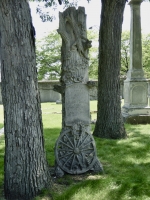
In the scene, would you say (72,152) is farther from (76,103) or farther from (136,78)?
(136,78)

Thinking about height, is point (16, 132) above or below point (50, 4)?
below

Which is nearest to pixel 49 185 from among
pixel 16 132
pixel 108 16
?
pixel 16 132

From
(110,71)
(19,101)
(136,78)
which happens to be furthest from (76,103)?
(136,78)

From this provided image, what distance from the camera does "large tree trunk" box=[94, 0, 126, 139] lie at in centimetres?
739

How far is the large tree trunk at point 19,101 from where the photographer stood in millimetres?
3545

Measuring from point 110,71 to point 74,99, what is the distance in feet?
10.6

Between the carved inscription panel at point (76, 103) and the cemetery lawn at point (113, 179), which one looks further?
the carved inscription panel at point (76, 103)

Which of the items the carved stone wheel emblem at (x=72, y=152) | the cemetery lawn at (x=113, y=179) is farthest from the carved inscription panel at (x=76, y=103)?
the cemetery lawn at (x=113, y=179)

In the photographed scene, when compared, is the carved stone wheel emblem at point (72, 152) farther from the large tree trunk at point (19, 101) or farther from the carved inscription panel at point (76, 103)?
the large tree trunk at point (19, 101)

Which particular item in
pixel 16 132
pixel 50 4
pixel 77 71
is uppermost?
pixel 50 4

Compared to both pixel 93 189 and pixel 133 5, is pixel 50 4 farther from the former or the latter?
pixel 93 189

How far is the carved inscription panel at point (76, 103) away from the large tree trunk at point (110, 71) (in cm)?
301

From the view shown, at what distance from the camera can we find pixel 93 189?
12.7 ft

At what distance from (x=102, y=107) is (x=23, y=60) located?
172 inches
